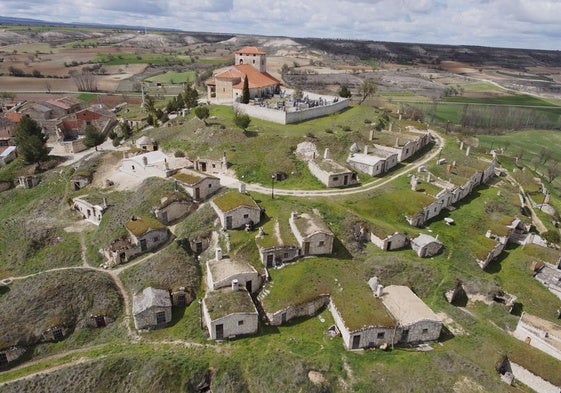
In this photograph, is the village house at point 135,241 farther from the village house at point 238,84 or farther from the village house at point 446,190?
the village house at point 238,84

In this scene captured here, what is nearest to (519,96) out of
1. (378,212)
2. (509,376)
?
(378,212)

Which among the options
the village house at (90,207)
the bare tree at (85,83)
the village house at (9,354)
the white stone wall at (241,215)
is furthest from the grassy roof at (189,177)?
the bare tree at (85,83)

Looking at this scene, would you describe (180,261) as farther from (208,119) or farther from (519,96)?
(519,96)

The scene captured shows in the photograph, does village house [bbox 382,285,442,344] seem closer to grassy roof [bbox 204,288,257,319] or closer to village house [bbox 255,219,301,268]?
village house [bbox 255,219,301,268]

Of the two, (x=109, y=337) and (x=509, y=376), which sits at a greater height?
Answer: (x=509, y=376)

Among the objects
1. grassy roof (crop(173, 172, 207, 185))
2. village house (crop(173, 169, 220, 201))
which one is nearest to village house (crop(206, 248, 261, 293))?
village house (crop(173, 169, 220, 201))

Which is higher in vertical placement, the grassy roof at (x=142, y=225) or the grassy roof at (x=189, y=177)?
the grassy roof at (x=189, y=177)
